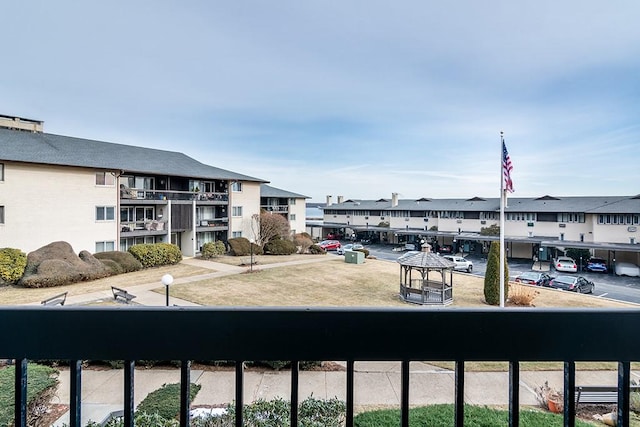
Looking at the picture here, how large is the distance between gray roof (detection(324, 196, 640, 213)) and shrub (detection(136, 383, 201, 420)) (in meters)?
28.8

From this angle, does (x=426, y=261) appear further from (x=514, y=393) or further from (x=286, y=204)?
(x=286, y=204)

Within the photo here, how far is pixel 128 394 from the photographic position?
2.74 ft

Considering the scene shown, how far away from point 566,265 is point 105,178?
2673cm

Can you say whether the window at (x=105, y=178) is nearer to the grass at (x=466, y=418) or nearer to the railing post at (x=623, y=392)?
the grass at (x=466, y=418)

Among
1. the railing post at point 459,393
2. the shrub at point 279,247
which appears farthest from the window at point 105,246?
the railing post at point 459,393

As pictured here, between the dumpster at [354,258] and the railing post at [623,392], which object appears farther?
the dumpster at [354,258]

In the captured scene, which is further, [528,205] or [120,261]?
[528,205]

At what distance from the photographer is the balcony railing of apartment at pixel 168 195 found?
1817 cm

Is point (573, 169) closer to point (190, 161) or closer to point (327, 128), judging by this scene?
point (327, 128)

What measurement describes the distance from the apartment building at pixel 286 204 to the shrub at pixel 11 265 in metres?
15.7

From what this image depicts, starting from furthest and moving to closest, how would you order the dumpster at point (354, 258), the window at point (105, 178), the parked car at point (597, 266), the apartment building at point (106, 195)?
the parked car at point (597, 266), the dumpster at point (354, 258), the window at point (105, 178), the apartment building at point (106, 195)

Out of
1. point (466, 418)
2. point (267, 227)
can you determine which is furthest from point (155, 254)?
point (466, 418)

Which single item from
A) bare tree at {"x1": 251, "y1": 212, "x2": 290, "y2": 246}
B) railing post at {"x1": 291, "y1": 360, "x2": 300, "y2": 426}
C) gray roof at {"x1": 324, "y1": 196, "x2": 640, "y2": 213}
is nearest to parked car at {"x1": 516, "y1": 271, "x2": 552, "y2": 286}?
gray roof at {"x1": 324, "y1": 196, "x2": 640, "y2": 213}

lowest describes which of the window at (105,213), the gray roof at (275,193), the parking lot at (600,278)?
the parking lot at (600,278)
